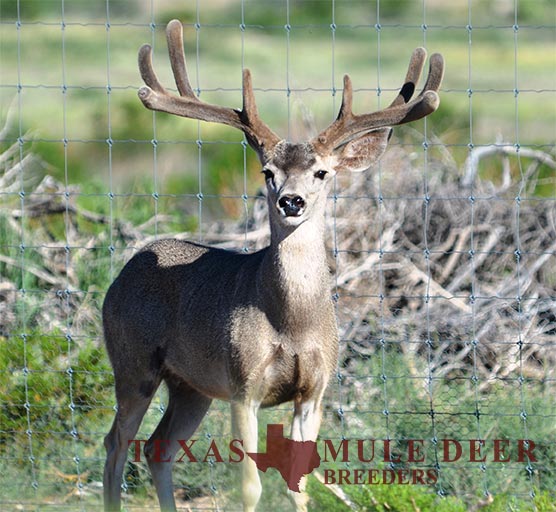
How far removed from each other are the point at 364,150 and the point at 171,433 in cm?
194

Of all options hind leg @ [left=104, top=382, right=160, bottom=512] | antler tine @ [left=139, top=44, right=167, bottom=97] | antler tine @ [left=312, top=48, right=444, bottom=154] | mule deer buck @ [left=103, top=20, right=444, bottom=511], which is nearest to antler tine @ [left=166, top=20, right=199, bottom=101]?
mule deer buck @ [left=103, top=20, right=444, bottom=511]

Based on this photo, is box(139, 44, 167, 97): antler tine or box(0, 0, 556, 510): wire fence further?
box(0, 0, 556, 510): wire fence

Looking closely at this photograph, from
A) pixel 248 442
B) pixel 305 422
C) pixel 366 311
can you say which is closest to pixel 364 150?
pixel 305 422

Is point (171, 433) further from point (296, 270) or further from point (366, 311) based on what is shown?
point (366, 311)

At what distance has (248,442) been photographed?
641 cm

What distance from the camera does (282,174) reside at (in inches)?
248

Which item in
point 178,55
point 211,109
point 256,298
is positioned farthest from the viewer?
point 178,55

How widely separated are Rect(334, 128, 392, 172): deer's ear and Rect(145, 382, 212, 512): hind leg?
1.62 meters

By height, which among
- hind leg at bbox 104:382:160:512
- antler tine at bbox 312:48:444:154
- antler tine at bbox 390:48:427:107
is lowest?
hind leg at bbox 104:382:160:512

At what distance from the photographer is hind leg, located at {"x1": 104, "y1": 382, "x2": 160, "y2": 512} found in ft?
23.5

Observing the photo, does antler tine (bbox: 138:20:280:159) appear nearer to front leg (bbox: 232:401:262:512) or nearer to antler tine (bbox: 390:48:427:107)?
antler tine (bbox: 390:48:427:107)

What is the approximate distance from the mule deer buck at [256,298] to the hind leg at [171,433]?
13 centimetres

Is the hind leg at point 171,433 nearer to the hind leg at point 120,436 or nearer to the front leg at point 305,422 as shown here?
the hind leg at point 120,436

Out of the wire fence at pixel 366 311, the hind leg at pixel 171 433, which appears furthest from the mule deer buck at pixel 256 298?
the wire fence at pixel 366 311
